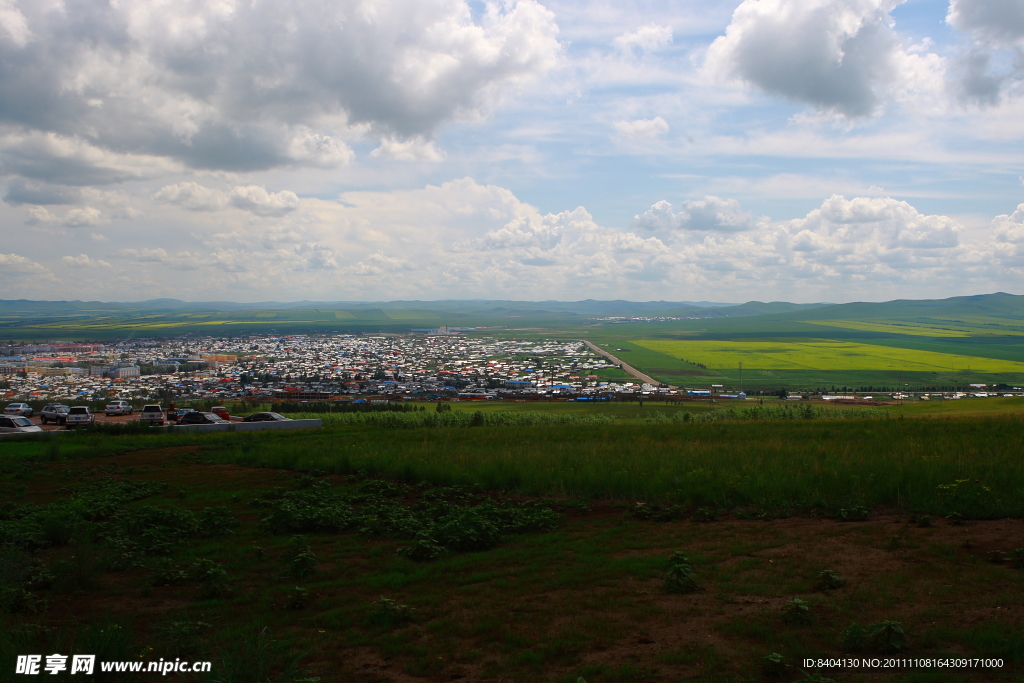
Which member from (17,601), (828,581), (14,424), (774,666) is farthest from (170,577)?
(14,424)

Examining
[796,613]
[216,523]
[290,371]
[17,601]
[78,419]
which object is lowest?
[290,371]

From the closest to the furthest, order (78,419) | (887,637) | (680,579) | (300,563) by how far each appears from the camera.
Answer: (887,637) < (680,579) < (300,563) < (78,419)

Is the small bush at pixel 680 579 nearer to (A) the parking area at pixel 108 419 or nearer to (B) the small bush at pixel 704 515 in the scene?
(B) the small bush at pixel 704 515

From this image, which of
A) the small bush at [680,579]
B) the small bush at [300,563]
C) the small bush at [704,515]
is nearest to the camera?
the small bush at [680,579]

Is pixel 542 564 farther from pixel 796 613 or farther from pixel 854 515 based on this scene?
pixel 854 515

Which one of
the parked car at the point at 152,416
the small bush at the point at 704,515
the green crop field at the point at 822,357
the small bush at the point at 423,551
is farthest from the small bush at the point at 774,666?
the green crop field at the point at 822,357

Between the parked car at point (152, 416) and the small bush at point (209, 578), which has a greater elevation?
the small bush at point (209, 578)

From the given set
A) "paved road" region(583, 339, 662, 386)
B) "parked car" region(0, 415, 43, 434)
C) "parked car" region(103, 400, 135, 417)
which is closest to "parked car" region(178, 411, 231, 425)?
"parked car" region(0, 415, 43, 434)
